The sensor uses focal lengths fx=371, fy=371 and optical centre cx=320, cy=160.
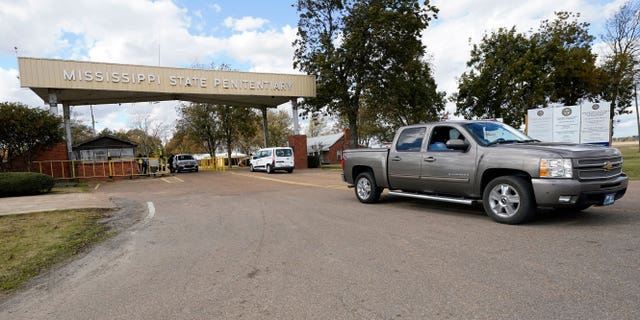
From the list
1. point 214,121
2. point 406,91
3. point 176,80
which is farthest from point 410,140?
point 214,121

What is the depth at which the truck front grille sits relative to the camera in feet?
18.6

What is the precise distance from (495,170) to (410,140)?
213 centimetres

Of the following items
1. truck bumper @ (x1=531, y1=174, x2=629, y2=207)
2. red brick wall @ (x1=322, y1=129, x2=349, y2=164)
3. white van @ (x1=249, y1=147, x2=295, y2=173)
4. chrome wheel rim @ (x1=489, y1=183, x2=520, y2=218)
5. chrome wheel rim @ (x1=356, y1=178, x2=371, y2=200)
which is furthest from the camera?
red brick wall @ (x1=322, y1=129, x2=349, y2=164)

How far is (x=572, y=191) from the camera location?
5.60 m

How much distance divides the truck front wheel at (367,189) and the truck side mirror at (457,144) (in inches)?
102

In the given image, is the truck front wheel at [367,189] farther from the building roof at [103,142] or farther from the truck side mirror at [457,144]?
the building roof at [103,142]

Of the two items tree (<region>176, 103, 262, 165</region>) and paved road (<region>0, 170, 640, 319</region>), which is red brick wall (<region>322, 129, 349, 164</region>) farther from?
paved road (<region>0, 170, 640, 319</region>)

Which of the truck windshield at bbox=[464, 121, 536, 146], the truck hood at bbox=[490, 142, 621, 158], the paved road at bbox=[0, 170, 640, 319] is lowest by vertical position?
the paved road at bbox=[0, 170, 640, 319]

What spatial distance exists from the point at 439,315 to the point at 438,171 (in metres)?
4.63

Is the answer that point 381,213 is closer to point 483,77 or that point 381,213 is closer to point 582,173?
point 582,173

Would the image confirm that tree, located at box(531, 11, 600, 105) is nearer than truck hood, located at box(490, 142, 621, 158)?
No

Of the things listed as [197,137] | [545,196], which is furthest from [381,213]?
[197,137]

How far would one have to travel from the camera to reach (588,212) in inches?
271

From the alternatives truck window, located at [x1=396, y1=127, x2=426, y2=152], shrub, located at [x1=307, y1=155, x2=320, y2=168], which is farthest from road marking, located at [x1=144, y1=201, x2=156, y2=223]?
shrub, located at [x1=307, y1=155, x2=320, y2=168]
